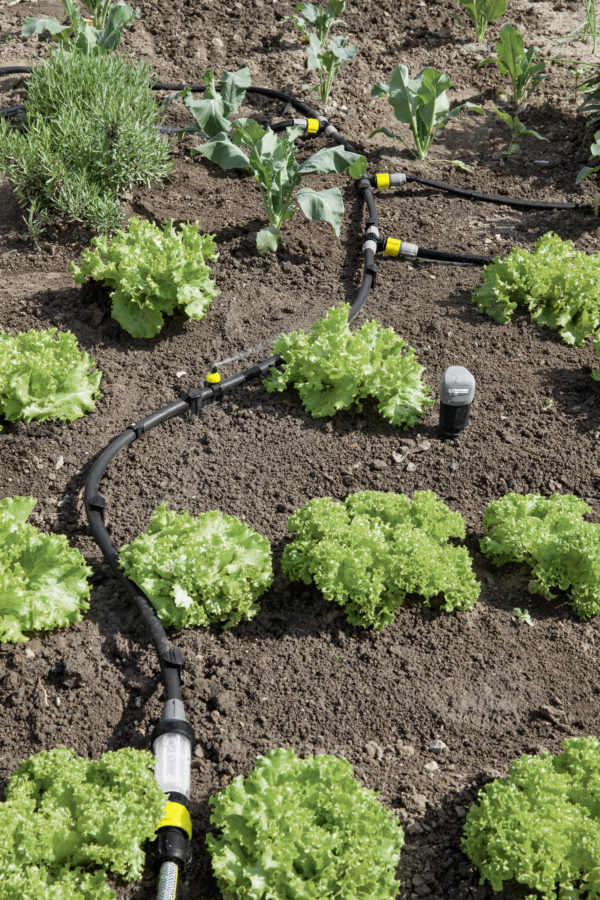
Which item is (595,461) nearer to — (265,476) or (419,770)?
(265,476)

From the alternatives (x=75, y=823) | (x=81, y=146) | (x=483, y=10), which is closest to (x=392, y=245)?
(x=81, y=146)

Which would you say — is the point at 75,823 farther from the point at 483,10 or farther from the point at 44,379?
the point at 483,10

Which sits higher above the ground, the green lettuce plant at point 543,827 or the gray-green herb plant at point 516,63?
the gray-green herb plant at point 516,63

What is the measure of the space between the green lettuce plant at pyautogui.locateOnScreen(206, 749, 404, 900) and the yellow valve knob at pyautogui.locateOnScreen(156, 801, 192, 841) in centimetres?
11

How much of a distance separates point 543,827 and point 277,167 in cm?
423

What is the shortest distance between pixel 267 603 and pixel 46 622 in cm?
97

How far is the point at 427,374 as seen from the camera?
205 inches

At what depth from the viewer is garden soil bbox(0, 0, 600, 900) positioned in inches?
139

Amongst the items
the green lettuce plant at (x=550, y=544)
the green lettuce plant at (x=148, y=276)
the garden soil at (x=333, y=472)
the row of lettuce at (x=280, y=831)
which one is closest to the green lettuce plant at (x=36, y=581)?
the garden soil at (x=333, y=472)

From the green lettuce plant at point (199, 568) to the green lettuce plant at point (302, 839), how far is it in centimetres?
A: 90

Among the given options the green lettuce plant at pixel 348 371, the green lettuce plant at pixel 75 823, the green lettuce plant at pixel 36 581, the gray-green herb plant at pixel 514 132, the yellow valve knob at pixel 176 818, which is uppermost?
the gray-green herb plant at pixel 514 132

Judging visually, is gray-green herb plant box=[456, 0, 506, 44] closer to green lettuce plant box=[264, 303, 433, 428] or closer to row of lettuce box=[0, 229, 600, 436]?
row of lettuce box=[0, 229, 600, 436]

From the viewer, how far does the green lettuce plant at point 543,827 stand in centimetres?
287

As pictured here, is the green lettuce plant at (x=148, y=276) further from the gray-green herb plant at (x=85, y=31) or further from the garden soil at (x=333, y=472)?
the gray-green herb plant at (x=85, y=31)
